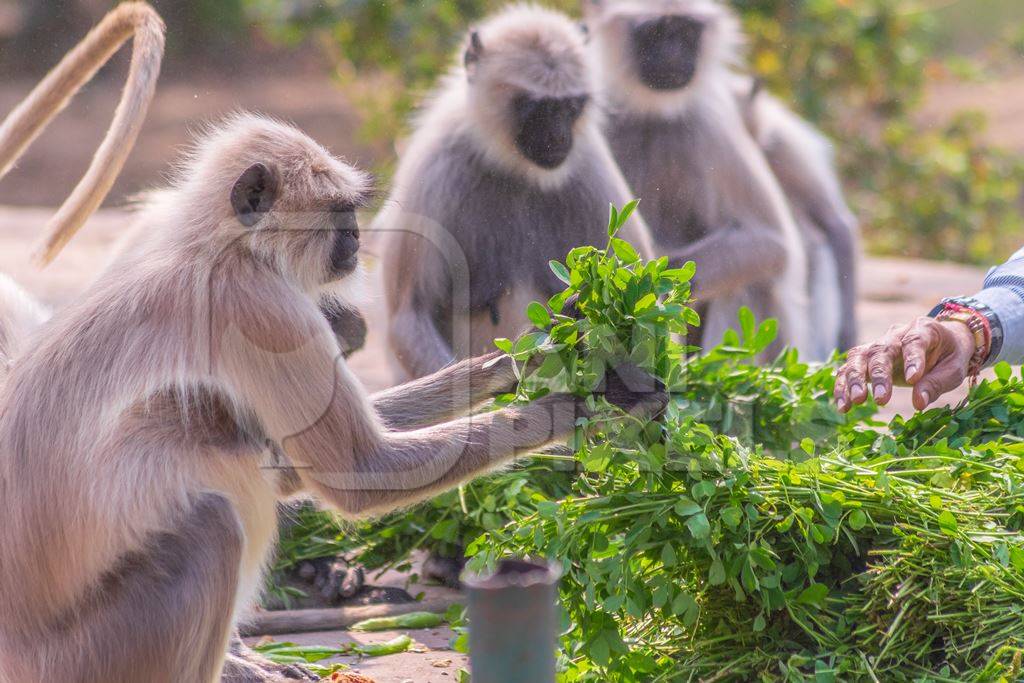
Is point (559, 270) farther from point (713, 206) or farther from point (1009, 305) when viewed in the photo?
point (713, 206)

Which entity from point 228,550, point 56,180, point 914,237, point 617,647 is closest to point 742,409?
point 617,647

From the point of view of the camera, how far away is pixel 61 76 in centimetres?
374

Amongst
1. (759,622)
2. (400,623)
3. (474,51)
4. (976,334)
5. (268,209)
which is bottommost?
(400,623)

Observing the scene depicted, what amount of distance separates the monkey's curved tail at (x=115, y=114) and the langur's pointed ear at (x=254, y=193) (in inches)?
42.0

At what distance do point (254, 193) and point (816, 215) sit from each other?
180 inches

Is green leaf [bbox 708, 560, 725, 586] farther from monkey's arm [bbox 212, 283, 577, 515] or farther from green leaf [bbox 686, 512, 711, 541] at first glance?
monkey's arm [bbox 212, 283, 577, 515]

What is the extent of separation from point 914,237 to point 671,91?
5442 millimetres

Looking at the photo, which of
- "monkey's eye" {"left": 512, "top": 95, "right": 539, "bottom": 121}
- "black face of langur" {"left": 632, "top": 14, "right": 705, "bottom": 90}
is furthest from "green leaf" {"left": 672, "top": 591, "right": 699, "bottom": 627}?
"black face of langur" {"left": 632, "top": 14, "right": 705, "bottom": 90}

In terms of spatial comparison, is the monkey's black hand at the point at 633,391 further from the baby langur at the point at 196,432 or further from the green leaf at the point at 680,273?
the green leaf at the point at 680,273

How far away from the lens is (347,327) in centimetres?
341

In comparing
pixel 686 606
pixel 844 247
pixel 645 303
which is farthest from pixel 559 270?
pixel 844 247

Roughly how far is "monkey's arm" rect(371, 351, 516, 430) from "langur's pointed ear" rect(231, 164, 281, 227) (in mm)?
554

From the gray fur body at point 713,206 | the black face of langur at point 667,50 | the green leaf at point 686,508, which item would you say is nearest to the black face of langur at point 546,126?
the gray fur body at point 713,206

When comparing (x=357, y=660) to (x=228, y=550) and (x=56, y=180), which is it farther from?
(x=56, y=180)
